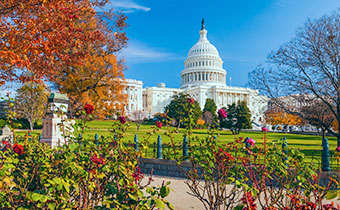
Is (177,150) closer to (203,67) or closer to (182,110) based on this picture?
(182,110)

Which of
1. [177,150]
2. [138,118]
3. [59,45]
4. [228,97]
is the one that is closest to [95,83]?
[59,45]

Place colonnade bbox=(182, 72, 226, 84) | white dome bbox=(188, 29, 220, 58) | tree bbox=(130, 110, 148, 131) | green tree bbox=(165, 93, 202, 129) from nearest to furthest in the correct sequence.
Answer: green tree bbox=(165, 93, 202, 129)
tree bbox=(130, 110, 148, 131)
colonnade bbox=(182, 72, 226, 84)
white dome bbox=(188, 29, 220, 58)

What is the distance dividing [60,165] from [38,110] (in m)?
35.7

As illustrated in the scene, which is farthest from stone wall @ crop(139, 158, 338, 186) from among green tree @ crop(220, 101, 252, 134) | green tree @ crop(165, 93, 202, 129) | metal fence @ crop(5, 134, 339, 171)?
green tree @ crop(220, 101, 252, 134)

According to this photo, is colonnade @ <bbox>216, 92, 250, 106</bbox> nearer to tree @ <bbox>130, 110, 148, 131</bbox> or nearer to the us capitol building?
the us capitol building

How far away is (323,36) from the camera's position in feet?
42.2

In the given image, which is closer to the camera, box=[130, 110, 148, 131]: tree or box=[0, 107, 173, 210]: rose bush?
box=[0, 107, 173, 210]: rose bush

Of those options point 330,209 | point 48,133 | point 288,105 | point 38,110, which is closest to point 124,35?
point 48,133

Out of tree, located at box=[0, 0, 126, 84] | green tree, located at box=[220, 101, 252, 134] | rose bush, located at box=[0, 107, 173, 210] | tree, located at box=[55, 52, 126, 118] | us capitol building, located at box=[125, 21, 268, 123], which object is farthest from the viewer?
us capitol building, located at box=[125, 21, 268, 123]

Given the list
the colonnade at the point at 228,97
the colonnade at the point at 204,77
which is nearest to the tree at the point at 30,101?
the colonnade at the point at 228,97

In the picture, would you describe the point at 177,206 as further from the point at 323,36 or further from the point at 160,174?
the point at 323,36

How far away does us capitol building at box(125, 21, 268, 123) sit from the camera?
9856 centimetres

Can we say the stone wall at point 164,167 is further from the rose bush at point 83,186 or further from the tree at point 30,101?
the tree at point 30,101

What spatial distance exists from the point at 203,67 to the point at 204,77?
155 inches
